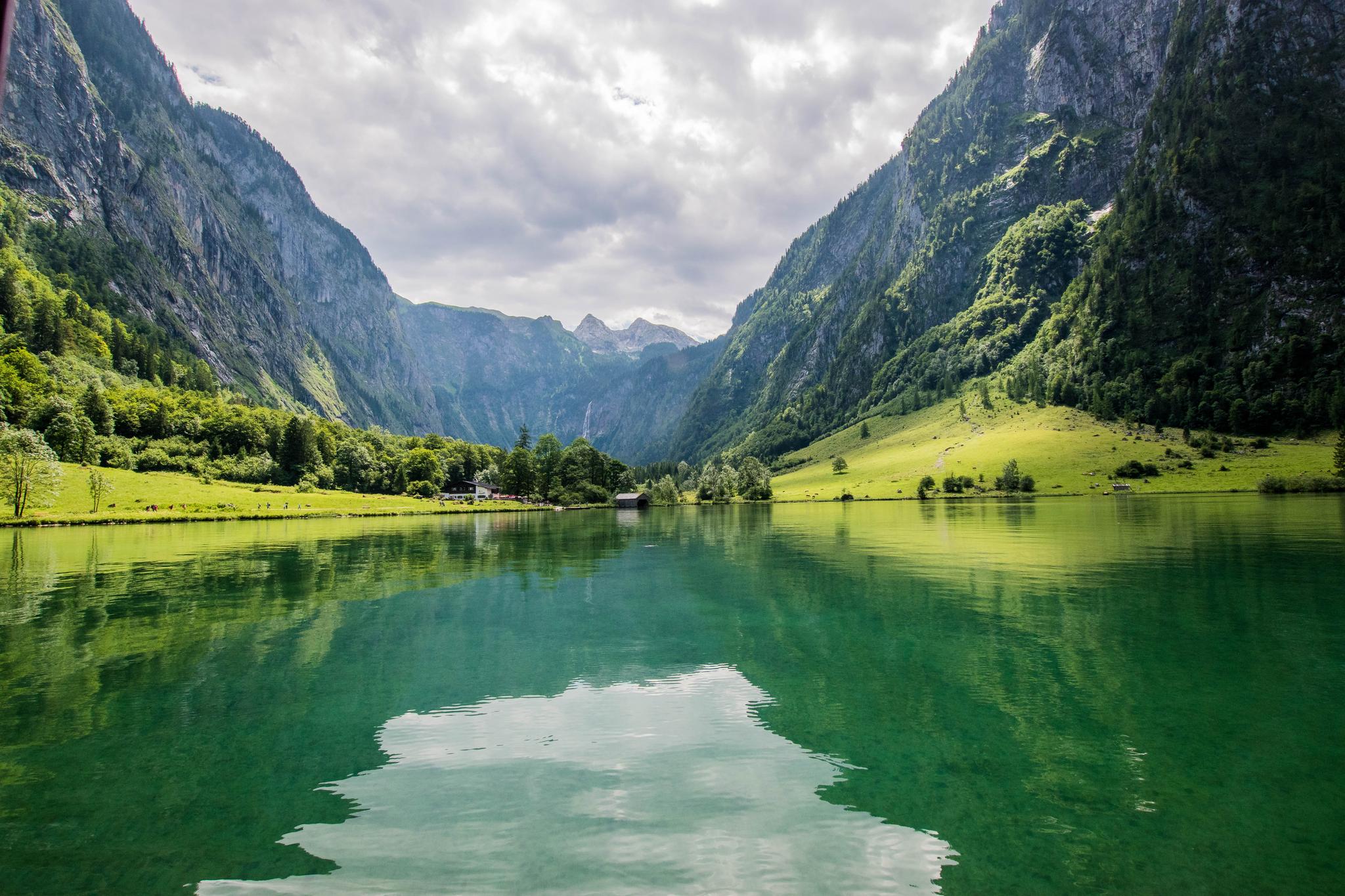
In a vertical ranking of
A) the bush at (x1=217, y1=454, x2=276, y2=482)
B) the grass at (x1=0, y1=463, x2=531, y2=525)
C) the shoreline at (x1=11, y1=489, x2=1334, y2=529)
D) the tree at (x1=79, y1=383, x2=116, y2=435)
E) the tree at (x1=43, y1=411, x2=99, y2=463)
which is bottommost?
the shoreline at (x1=11, y1=489, x2=1334, y2=529)

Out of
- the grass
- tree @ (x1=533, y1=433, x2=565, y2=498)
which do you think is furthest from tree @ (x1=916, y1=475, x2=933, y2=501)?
the grass

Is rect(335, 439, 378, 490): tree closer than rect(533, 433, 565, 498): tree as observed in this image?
Yes

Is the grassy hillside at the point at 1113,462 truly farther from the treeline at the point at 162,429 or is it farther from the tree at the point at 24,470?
the tree at the point at 24,470

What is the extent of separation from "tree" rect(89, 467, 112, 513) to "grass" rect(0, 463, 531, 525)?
68 centimetres

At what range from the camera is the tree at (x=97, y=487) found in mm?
92375

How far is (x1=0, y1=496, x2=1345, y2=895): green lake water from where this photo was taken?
10398mm

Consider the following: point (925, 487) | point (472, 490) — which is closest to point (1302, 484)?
point (925, 487)

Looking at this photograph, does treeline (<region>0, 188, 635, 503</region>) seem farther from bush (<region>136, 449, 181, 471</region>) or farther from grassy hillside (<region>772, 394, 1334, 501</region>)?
grassy hillside (<region>772, 394, 1334, 501</region>)

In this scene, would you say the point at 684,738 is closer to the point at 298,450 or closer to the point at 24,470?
the point at 24,470

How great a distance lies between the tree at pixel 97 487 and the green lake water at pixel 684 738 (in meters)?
75.4

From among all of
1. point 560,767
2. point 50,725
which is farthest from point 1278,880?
point 50,725

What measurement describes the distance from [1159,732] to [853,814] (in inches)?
327

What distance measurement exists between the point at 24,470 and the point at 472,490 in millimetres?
114576

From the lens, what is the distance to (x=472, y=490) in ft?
636
